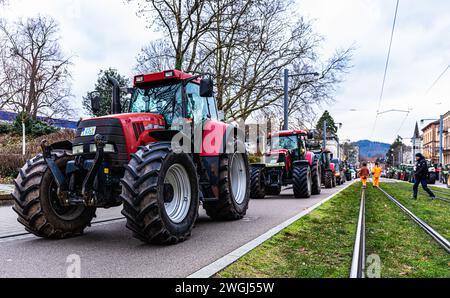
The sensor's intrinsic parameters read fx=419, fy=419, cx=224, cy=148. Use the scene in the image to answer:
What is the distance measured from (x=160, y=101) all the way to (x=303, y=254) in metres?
3.80

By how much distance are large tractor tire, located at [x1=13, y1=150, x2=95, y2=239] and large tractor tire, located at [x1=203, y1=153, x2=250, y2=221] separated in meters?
2.90

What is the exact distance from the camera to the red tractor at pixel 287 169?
15.8 meters

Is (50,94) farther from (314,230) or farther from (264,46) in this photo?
(314,230)

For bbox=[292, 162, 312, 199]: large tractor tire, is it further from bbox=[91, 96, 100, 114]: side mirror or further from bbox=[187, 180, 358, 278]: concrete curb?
bbox=[91, 96, 100, 114]: side mirror

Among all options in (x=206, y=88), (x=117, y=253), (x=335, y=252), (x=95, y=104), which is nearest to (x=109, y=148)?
(x=117, y=253)

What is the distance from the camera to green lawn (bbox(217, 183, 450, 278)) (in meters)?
4.93

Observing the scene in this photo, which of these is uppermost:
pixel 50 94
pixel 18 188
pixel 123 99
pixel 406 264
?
pixel 50 94

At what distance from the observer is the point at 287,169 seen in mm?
17109

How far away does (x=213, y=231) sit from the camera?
757 cm

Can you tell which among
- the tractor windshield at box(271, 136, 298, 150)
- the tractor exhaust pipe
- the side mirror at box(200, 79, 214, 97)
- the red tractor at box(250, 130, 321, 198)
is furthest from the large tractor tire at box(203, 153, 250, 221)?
the tractor windshield at box(271, 136, 298, 150)

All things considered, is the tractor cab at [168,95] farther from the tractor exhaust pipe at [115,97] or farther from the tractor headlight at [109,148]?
the tractor headlight at [109,148]

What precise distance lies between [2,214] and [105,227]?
3.83m
